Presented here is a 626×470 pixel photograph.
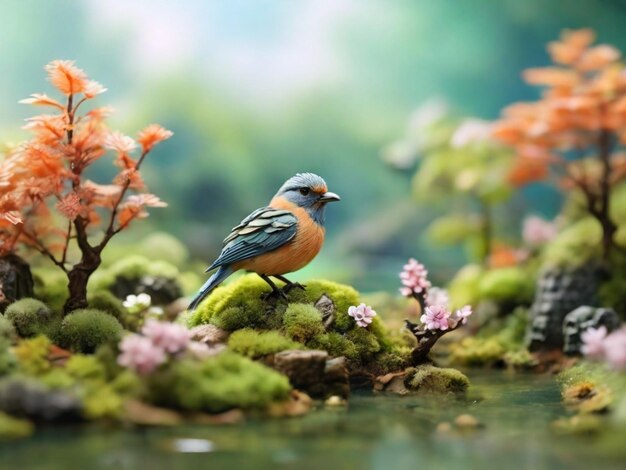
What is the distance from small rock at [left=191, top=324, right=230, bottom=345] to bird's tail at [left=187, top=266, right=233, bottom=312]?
0.68ft

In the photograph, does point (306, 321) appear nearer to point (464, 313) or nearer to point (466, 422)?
point (464, 313)

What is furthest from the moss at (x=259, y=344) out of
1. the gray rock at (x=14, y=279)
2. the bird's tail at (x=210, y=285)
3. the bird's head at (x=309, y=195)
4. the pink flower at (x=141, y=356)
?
the gray rock at (x=14, y=279)

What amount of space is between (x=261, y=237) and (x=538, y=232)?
5.69 m

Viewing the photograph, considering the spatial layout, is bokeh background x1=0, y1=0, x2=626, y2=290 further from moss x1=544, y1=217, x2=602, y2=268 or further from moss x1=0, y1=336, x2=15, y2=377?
moss x1=0, y1=336, x2=15, y2=377

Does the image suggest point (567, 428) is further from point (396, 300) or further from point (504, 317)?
point (396, 300)

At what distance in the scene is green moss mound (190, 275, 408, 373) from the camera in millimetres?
5336

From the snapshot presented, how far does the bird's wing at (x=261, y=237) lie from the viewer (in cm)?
549

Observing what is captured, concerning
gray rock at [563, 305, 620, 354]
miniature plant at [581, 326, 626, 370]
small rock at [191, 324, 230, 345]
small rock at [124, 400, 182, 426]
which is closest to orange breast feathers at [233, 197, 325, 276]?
small rock at [191, 324, 230, 345]

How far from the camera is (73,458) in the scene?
329cm

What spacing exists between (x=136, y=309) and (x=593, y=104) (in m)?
5.97

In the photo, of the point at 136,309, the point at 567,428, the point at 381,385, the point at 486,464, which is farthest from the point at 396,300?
the point at 486,464

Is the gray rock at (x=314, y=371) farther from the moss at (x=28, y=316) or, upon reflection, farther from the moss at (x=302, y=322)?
the moss at (x=28, y=316)

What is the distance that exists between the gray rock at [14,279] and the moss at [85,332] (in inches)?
36.0

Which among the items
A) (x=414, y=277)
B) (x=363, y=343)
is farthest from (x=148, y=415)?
(x=414, y=277)
